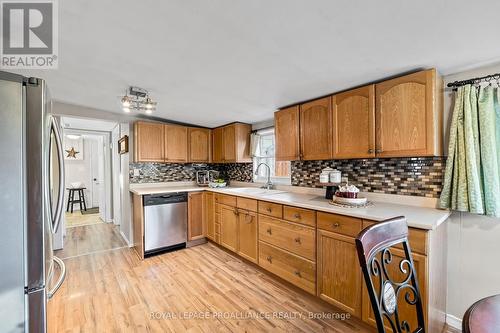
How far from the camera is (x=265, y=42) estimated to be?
1398 millimetres

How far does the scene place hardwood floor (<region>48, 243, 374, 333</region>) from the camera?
1717 mm

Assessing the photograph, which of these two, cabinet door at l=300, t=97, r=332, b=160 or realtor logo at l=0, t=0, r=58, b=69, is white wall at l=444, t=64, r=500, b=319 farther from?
realtor logo at l=0, t=0, r=58, b=69

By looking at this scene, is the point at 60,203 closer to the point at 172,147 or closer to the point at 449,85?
the point at 172,147

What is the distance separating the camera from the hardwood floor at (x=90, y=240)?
3.22m

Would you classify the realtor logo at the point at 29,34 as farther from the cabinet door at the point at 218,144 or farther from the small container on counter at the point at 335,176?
the small container on counter at the point at 335,176

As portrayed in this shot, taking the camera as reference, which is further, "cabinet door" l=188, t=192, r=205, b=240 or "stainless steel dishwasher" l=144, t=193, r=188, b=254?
"cabinet door" l=188, t=192, r=205, b=240

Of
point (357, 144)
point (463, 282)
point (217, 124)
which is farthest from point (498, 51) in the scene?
point (217, 124)

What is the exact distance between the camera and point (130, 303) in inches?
78.2

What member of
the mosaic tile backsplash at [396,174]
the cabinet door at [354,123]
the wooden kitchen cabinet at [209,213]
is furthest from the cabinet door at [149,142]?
the cabinet door at [354,123]

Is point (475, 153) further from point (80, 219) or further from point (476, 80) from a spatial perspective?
point (80, 219)

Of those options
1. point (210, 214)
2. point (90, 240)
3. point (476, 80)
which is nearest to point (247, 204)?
point (210, 214)

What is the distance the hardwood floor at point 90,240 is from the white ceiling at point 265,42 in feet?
7.97

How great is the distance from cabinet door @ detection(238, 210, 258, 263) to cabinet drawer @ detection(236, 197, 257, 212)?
2.3 inches

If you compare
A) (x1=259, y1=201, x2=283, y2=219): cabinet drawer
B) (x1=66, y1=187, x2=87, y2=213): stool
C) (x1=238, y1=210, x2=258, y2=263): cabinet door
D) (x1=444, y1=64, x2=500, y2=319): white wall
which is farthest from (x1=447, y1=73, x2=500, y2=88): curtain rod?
(x1=66, y1=187, x2=87, y2=213): stool
